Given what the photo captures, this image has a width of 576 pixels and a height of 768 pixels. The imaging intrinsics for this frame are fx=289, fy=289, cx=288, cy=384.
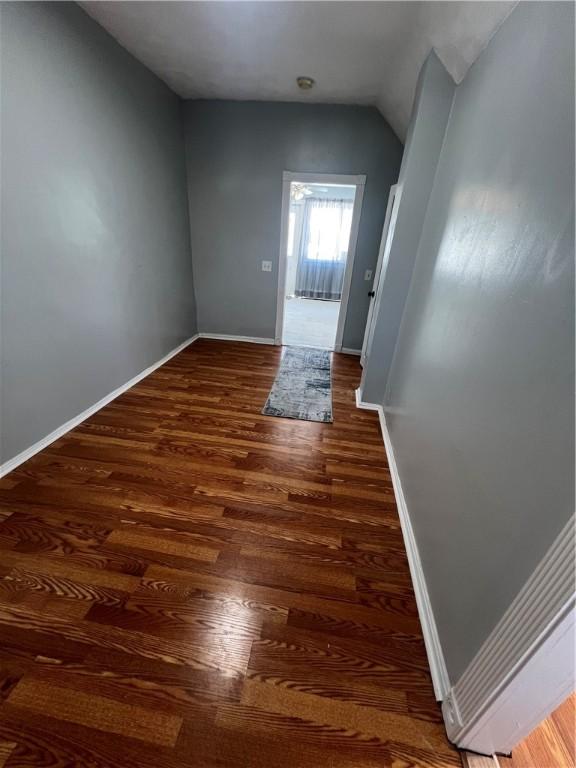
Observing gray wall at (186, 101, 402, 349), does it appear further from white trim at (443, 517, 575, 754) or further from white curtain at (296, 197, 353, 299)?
white trim at (443, 517, 575, 754)

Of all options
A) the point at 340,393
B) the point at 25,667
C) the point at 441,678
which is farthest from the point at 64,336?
the point at 441,678

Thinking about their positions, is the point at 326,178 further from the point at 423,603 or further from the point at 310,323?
the point at 423,603

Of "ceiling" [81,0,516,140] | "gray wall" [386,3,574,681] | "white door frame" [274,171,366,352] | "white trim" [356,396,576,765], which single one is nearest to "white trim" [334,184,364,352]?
"white door frame" [274,171,366,352]

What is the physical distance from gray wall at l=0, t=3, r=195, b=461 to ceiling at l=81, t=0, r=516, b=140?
0.32m

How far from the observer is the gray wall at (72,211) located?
158cm

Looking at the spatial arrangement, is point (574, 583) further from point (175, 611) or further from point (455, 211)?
point (455, 211)

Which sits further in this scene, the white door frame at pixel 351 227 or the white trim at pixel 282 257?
the white trim at pixel 282 257

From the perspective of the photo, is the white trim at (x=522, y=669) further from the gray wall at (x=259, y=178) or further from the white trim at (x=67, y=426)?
the gray wall at (x=259, y=178)

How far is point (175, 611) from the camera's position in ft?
3.72

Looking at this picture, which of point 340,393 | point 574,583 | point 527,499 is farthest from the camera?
point 340,393

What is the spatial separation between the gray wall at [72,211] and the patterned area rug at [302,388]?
145cm

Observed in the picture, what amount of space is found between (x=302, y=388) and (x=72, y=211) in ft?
7.43

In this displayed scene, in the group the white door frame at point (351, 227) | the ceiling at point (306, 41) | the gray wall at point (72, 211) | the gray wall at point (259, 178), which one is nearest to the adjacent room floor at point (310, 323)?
the white door frame at point (351, 227)

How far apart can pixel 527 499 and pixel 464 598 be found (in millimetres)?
462
